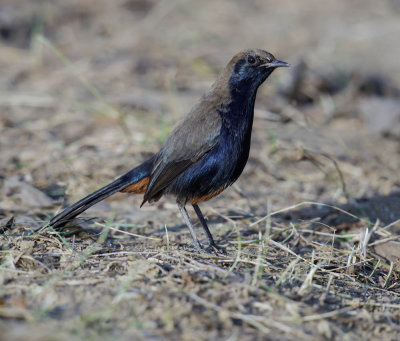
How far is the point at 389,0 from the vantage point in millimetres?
13984

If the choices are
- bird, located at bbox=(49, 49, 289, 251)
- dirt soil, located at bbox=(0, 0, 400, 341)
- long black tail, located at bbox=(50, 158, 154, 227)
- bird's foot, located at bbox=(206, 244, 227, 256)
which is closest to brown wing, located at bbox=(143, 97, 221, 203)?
bird, located at bbox=(49, 49, 289, 251)

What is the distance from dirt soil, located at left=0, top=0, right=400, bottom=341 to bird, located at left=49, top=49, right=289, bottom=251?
351 millimetres

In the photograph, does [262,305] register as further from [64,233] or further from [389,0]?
[389,0]

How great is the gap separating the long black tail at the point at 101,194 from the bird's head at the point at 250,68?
1.03m

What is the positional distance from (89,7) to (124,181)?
819cm

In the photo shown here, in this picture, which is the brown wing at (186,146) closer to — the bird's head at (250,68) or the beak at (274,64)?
the bird's head at (250,68)

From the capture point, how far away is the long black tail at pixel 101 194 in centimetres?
450

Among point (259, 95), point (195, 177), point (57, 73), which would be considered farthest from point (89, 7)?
point (195, 177)

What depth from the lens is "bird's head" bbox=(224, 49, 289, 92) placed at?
5.10 m

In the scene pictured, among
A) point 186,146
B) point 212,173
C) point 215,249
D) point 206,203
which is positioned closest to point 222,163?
point 212,173

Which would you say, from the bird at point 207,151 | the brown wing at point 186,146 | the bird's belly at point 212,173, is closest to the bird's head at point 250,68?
the bird at point 207,151

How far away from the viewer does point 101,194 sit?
4.78 meters

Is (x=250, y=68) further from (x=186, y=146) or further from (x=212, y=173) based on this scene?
(x=212, y=173)

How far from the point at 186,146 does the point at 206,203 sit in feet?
4.06
